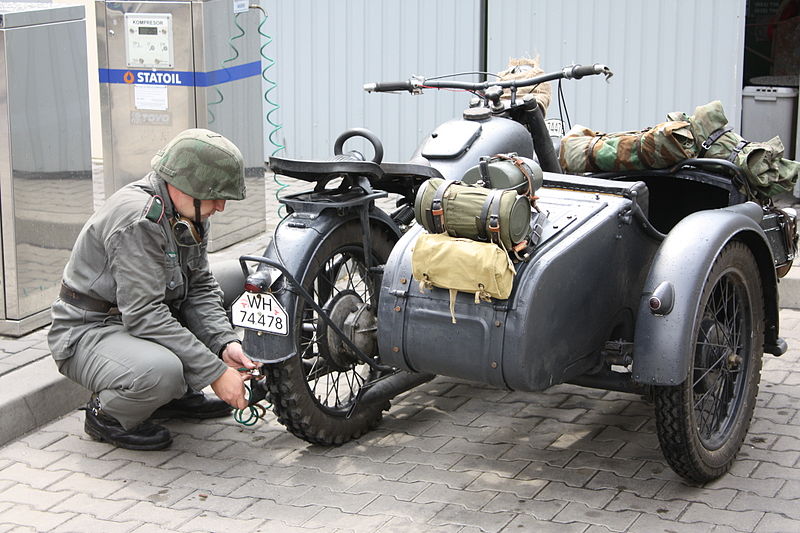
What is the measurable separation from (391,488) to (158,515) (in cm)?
86

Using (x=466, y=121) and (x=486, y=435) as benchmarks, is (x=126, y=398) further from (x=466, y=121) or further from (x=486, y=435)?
(x=466, y=121)

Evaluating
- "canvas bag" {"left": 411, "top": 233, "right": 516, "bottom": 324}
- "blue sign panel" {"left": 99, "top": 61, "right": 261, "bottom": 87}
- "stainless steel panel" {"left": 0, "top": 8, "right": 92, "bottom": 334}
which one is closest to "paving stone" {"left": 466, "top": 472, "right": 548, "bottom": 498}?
"canvas bag" {"left": 411, "top": 233, "right": 516, "bottom": 324}

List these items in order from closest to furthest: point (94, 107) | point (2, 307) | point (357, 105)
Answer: point (2, 307)
point (357, 105)
point (94, 107)

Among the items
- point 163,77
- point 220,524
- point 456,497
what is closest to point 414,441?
point 456,497

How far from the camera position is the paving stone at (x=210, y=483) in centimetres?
440

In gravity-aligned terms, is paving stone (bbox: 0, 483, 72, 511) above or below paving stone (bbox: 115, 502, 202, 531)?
above

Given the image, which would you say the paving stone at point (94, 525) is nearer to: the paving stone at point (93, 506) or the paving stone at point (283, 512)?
the paving stone at point (93, 506)

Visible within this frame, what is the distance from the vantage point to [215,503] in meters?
4.28

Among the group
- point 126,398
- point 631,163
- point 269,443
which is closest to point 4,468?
point 126,398

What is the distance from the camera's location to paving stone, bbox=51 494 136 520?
4203 mm

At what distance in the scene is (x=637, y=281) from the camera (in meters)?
4.44

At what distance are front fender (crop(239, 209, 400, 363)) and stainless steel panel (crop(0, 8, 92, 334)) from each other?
201cm

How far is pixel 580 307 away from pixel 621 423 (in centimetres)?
109

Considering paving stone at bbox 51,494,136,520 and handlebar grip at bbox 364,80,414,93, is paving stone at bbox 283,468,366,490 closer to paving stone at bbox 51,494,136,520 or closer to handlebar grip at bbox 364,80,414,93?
paving stone at bbox 51,494,136,520
